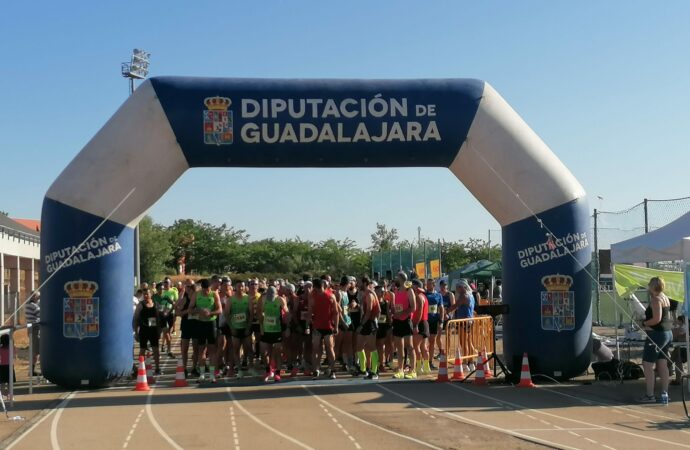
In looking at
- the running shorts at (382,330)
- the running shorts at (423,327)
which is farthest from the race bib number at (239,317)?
the running shorts at (423,327)

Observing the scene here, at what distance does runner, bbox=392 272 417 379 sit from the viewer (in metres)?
13.4

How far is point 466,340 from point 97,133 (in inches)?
295

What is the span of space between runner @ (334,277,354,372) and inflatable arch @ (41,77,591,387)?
9.06ft

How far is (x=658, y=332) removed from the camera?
1060cm

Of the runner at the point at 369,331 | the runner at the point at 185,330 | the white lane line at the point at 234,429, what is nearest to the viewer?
the white lane line at the point at 234,429

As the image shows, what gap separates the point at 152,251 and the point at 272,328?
44717 mm

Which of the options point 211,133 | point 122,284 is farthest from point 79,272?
point 211,133

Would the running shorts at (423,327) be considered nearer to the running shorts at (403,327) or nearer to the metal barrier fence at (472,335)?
the running shorts at (403,327)

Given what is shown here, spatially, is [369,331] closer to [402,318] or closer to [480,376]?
[402,318]

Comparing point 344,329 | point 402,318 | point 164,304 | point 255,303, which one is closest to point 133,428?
point 255,303

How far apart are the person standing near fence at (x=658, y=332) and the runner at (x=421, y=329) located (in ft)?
13.5

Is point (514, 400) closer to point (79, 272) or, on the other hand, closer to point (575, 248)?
point (575, 248)

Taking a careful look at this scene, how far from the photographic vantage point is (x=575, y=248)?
1262 centimetres

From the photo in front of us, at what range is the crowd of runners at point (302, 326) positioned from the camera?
44.0 ft
